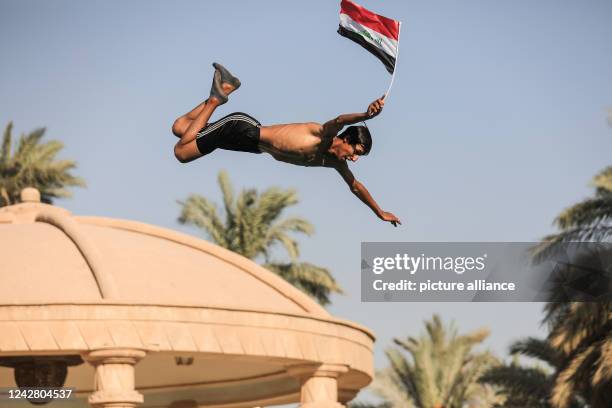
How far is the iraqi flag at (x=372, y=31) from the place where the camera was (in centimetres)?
1733

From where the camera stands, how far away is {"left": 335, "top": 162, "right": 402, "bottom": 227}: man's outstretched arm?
19469 millimetres

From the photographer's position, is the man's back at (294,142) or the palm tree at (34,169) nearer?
the man's back at (294,142)

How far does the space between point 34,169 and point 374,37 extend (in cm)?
6217

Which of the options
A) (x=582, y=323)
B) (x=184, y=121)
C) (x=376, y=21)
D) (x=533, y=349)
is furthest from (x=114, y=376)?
(x=533, y=349)

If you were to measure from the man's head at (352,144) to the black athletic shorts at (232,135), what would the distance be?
111cm

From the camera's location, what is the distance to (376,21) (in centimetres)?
1755

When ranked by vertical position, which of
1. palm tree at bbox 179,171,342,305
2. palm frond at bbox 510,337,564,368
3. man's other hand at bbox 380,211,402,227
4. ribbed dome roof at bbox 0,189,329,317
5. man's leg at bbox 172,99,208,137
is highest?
palm tree at bbox 179,171,342,305

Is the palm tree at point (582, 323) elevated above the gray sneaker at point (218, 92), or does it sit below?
above

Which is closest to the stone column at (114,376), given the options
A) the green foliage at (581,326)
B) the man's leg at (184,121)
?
the man's leg at (184,121)

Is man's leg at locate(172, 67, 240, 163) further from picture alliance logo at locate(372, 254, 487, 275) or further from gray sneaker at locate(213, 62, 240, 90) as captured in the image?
picture alliance logo at locate(372, 254, 487, 275)

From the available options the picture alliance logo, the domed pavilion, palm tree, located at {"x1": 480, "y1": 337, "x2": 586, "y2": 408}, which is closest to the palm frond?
palm tree, located at {"x1": 480, "y1": 337, "x2": 586, "y2": 408}

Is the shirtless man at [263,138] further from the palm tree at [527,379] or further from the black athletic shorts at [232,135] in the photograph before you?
the palm tree at [527,379]

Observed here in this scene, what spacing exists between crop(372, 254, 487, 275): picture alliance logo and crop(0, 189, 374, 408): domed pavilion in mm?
3771

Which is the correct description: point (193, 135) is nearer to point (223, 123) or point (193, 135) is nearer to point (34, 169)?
point (223, 123)
